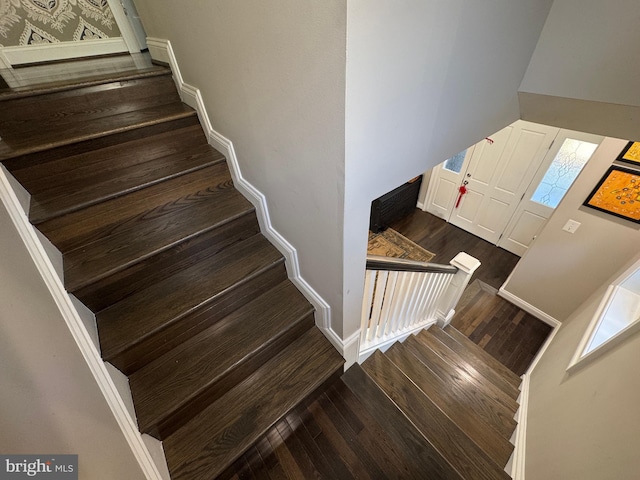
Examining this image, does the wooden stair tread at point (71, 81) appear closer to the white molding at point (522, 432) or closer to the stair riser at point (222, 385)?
the stair riser at point (222, 385)

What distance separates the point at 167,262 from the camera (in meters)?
1.38

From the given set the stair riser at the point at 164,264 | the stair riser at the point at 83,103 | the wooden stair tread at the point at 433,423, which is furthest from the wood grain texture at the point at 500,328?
the stair riser at the point at 83,103

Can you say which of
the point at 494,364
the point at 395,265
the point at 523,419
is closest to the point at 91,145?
the point at 395,265

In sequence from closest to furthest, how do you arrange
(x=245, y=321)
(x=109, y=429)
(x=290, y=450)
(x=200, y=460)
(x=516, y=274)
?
(x=109, y=429) → (x=200, y=460) → (x=290, y=450) → (x=245, y=321) → (x=516, y=274)

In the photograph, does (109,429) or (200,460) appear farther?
(200,460)

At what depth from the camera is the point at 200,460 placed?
1.19 m

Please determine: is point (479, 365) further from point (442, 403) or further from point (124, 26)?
point (124, 26)

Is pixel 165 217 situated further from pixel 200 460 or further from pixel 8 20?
pixel 8 20

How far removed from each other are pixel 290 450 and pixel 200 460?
448 millimetres

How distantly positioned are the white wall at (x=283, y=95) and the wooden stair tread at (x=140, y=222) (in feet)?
0.84

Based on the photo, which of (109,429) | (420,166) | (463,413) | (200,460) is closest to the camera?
(109,429)

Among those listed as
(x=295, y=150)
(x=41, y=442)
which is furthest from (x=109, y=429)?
(x=295, y=150)

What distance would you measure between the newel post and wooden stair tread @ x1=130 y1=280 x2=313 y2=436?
1.38m

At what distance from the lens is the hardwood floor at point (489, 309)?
2.94 meters
